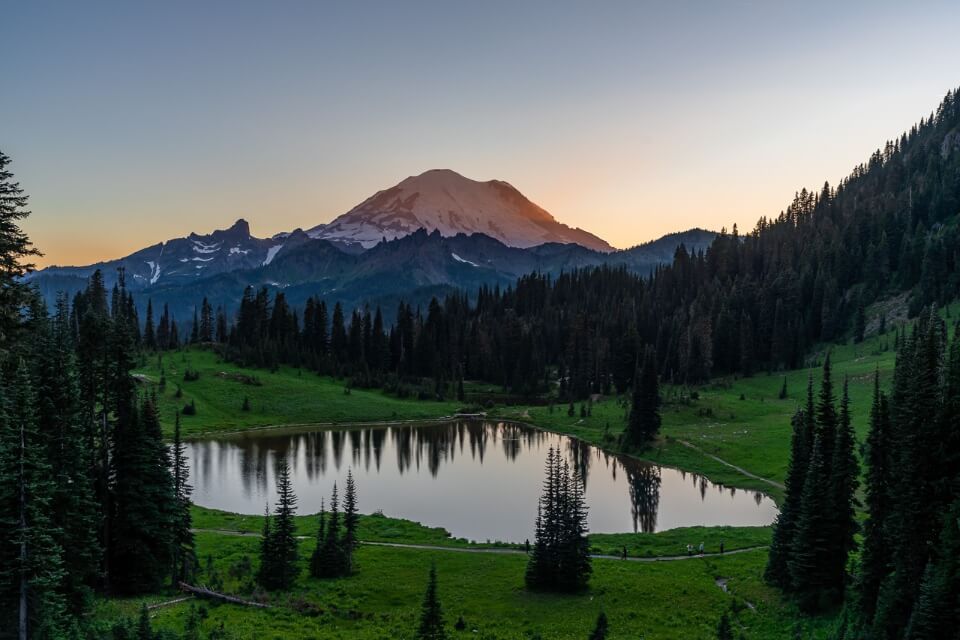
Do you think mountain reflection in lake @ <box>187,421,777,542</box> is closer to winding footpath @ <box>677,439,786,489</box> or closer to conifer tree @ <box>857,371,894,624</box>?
winding footpath @ <box>677,439,786,489</box>

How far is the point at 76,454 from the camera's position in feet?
111

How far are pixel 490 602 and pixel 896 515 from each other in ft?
77.1

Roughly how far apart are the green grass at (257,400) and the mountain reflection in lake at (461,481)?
10775 millimetres

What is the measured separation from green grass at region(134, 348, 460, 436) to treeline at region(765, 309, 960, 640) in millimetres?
103048

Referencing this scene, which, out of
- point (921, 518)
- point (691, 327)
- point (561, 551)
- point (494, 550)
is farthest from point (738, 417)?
point (921, 518)

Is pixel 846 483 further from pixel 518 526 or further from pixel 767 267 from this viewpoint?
pixel 767 267

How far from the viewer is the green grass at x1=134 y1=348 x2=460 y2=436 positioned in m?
123

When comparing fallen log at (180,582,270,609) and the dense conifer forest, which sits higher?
the dense conifer forest

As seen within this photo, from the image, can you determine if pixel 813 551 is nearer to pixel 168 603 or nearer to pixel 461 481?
pixel 168 603

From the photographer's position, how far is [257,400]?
135 meters

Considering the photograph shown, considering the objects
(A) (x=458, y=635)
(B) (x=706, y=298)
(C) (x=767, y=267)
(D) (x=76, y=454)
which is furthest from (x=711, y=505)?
(C) (x=767, y=267)

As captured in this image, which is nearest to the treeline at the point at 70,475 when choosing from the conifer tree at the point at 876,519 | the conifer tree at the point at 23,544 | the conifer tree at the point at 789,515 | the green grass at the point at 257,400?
the conifer tree at the point at 23,544

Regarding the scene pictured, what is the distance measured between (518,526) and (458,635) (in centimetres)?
3005

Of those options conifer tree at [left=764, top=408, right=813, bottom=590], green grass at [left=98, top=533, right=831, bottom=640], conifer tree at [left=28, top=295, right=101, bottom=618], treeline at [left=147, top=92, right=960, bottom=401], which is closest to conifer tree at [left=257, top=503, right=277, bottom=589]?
green grass at [left=98, top=533, right=831, bottom=640]
